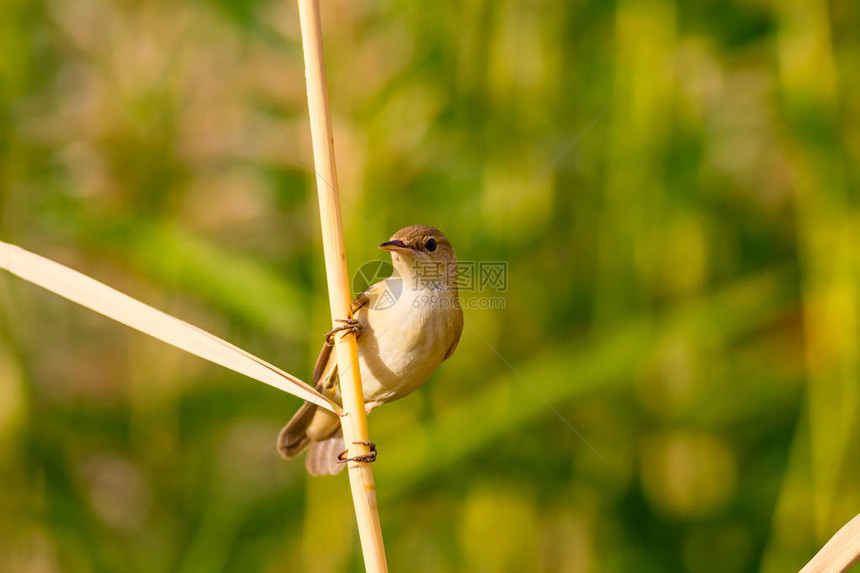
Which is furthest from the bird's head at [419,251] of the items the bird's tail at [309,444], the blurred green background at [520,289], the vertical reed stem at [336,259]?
the vertical reed stem at [336,259]

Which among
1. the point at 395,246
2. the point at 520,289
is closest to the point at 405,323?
the point at 395,246

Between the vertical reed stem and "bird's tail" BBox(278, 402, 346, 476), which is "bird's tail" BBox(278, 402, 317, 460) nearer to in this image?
"bird's tail" BBox(278, 402, 346, 476)

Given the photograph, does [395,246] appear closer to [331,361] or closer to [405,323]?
[405,323]

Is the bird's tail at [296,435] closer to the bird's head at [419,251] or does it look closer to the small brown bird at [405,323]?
the small brown bird at [405,323]

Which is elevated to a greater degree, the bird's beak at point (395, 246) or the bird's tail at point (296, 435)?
the bird's beak at point (395, 246)

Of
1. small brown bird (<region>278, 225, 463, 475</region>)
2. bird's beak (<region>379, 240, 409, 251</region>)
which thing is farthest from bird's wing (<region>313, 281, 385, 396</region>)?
bird's beak (<region>379, 240, 409, 251</region>)
